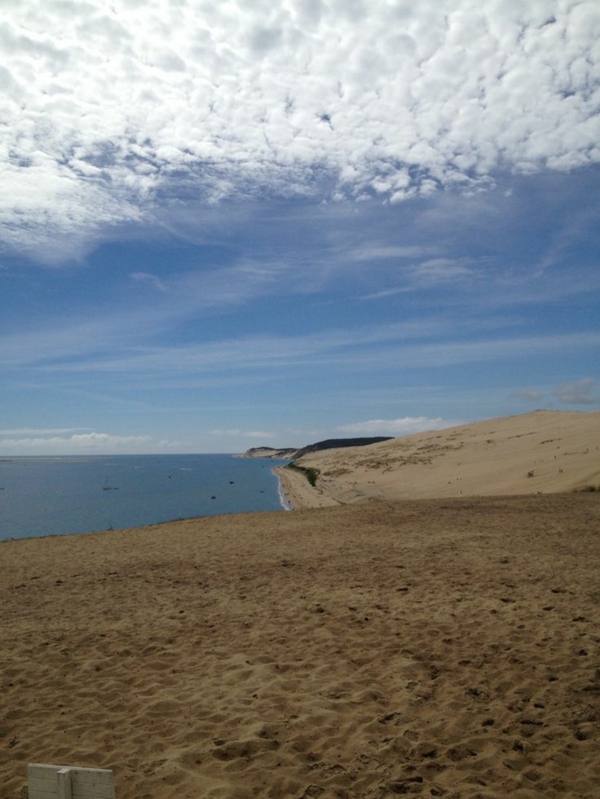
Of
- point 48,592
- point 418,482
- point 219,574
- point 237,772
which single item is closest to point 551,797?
point 237,772

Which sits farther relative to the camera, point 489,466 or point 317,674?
point 489,466

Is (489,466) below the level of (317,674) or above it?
above

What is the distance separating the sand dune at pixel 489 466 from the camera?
104ft

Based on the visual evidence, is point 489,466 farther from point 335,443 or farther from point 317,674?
point 335,443

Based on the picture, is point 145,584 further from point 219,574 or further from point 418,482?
point 418,482

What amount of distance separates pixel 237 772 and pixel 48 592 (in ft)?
26.9

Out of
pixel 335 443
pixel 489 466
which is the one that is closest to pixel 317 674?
pixel 489 466

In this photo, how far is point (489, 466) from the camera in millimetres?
43188

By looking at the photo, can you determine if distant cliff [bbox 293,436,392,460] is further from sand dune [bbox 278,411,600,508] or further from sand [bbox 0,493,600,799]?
sand [bbox 0,493,600,799]

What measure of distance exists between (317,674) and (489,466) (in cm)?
3894

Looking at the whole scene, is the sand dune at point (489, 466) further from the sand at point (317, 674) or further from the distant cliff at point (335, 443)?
the distant cliff at point (335, 443)

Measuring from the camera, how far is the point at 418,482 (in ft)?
144

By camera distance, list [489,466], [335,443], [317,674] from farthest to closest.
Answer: [335,443]
[489,466]
[317,674]

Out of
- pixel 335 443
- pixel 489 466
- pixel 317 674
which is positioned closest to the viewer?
pixel 317 674
